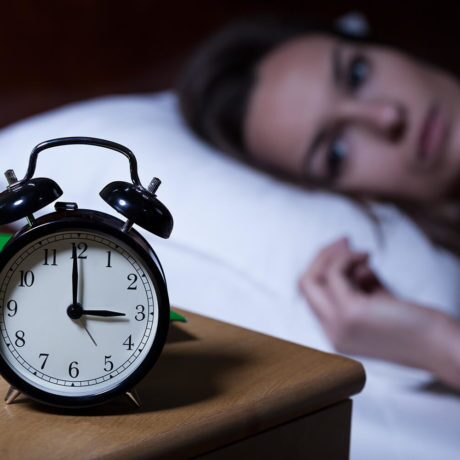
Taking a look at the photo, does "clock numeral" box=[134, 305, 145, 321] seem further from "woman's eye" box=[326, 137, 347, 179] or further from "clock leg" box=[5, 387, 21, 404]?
"woman's eye" box=[326, 137, 347, 179]

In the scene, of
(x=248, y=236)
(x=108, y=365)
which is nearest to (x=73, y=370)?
(x=108, y=365)

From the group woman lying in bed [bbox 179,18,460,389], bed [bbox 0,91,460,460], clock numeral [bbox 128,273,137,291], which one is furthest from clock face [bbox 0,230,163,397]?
woman lying in bed [bbox 179,18,460,389]

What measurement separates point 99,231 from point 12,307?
0.08 metres

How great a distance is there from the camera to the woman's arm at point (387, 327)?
1162 mm

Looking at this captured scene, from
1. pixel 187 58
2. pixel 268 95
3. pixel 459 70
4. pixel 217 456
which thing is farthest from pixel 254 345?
pixel 459 70

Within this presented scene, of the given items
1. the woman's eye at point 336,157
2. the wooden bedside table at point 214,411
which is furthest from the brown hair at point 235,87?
the wooden bedside table at point 214,411

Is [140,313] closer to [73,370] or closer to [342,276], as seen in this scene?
[73,370]

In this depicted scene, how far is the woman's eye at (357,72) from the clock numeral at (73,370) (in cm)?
111

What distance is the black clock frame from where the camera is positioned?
55cm

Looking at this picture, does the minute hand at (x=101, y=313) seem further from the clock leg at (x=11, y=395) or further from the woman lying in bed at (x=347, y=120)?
the woman lying in bed at (x=347, y=120)

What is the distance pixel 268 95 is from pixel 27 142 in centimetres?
53

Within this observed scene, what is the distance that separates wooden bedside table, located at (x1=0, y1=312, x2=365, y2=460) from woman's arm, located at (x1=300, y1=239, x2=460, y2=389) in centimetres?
44

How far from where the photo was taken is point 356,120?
1.51m

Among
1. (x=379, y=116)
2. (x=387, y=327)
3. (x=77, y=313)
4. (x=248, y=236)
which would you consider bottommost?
(x=387, y=327)
